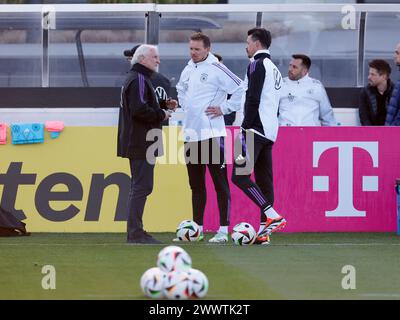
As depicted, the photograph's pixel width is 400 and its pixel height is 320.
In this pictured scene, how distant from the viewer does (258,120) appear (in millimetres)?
Result: 13117

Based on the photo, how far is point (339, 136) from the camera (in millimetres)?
15391

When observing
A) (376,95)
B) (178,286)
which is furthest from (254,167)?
(178,286)

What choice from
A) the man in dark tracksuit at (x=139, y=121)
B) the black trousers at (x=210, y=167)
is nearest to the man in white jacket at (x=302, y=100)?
the black trousers at (x=210, y=167)

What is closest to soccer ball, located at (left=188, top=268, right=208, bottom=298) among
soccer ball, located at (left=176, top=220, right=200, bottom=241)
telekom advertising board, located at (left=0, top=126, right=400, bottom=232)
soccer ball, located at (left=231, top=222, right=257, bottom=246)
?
soccer ball, located at (left=231, top=222, right=257, bottom=246)

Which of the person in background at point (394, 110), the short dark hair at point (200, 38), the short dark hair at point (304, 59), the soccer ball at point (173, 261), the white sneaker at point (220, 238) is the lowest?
the soccer ball at point (173, 261)

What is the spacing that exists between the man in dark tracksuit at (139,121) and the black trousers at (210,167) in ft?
2.56

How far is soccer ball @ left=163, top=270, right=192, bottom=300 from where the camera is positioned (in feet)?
28.3

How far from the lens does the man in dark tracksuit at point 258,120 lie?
13055 mm

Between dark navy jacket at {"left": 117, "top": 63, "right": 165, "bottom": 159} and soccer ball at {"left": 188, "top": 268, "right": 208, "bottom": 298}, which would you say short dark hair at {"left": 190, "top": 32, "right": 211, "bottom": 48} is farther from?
soccer ball at {"left": 188, "top": 268, "right": 208, "bottom": 298}

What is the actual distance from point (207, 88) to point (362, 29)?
4.38 meters

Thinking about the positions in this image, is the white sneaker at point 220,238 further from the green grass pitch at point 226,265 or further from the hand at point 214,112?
the hand at point 214,112

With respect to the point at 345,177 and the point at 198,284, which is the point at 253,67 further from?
the point at 198,284
